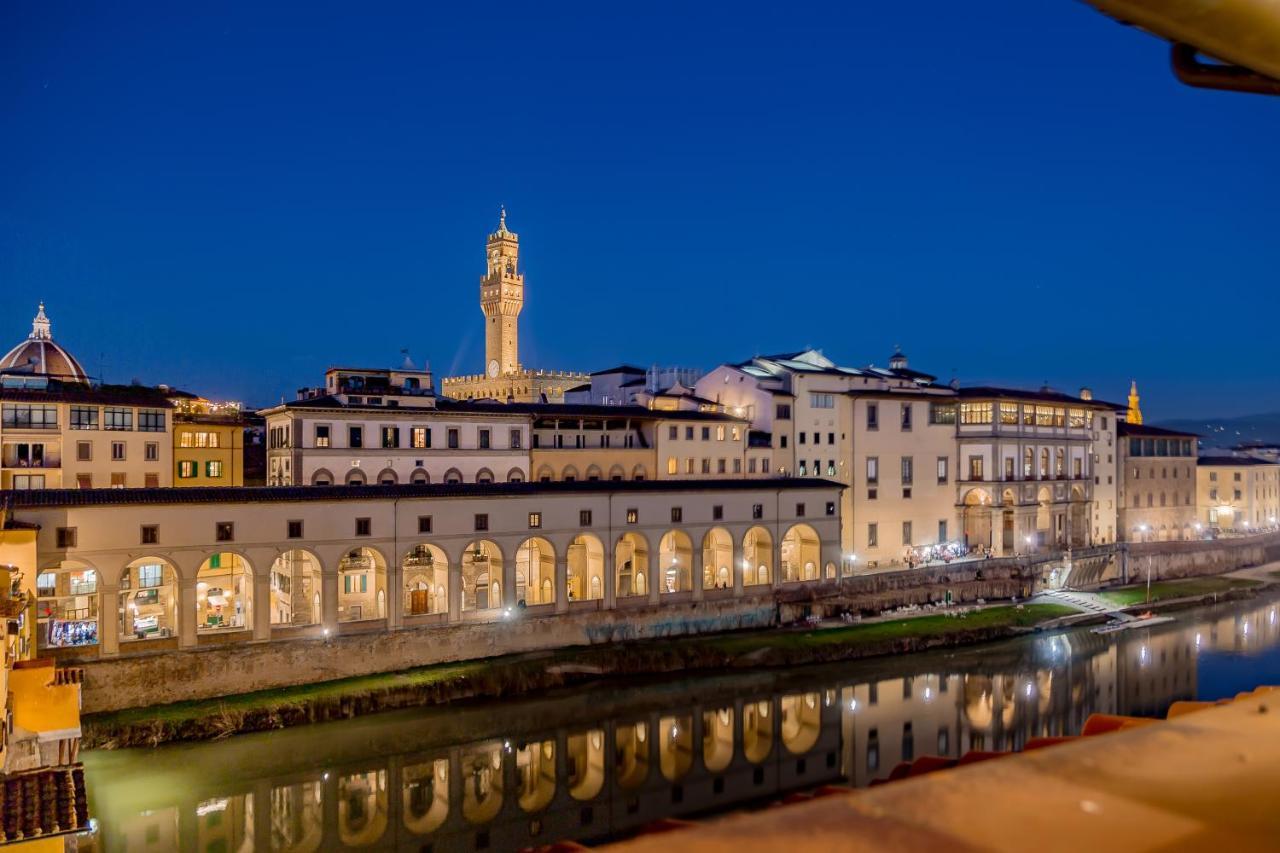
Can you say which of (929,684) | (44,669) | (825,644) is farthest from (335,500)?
(929,684)

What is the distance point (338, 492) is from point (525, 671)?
961 centimetres

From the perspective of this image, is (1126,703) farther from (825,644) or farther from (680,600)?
(680,600)

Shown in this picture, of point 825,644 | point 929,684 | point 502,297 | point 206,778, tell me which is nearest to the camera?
point 206,778

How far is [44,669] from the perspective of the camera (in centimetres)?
1781

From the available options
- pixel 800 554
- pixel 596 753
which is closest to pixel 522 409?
pixel 800 554

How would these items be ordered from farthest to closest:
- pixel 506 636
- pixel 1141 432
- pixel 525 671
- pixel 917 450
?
pixel 1141 432, pixel 917 450, pixel 506 636, pixel 525 671

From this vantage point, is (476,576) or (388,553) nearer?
(388,553)

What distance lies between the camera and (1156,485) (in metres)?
66.8

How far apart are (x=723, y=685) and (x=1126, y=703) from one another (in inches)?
615

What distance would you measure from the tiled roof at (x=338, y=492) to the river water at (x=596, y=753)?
317 inches

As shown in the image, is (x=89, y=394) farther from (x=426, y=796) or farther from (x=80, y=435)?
(x=426, y=796)

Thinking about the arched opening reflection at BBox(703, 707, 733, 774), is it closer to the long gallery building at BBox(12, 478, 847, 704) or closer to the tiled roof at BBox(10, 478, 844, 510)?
the long gallery building at BBox(12, 478, 847, 704)

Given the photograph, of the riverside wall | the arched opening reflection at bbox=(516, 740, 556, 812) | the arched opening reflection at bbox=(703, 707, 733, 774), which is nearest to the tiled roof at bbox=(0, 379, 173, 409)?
the riverside wall

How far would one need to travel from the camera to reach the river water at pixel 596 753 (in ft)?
73.3
